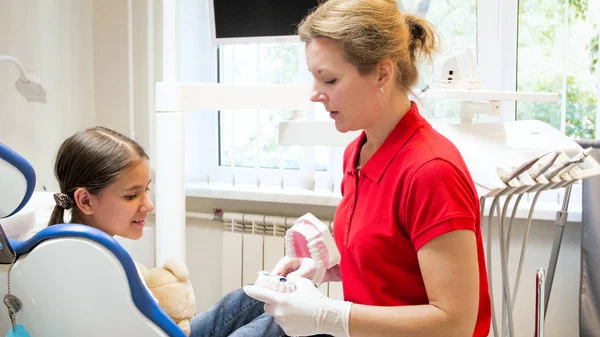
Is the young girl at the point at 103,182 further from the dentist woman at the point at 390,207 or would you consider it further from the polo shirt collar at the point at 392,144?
the polo shirt collar at the point at 392,144

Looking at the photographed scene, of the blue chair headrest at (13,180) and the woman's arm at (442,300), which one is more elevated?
the blue chair headrest at (13,180)

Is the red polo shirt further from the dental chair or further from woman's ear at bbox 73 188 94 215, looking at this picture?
woman's ear at bbox 73 188 94 215

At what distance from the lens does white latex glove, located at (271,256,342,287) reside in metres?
1.61

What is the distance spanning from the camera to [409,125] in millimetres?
1395

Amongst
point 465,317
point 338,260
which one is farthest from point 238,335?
point 465,317

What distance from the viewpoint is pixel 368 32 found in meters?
1.33

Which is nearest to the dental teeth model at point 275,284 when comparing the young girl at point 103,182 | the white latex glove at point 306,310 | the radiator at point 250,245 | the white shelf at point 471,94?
the white latex glove at point 306,310

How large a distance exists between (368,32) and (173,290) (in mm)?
676

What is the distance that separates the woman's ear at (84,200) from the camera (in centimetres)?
146

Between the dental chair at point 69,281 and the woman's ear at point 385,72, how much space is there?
608 millimetres

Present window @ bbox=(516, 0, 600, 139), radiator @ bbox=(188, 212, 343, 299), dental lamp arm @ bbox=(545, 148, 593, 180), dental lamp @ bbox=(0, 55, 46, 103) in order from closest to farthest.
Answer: dental lamp arm @ bbox=(545, 148, 593, 180) → window @ bbox=(516, 0, 600, 139) → dental lamp @ bbox=(0, 55, 46, 103) → radiator @ bbox=(188, 212, 343, 299)

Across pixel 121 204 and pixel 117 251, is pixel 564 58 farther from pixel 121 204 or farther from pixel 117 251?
pixel 117 251

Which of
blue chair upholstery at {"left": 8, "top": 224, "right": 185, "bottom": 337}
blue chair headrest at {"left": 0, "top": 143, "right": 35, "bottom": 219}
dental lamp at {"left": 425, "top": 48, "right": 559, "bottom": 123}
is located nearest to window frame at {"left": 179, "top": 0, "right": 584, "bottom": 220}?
dental lamp at {"left": 425, "top": 48, "right": 559, "bottom": 123}

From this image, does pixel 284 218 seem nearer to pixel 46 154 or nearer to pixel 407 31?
pixel 46 154
